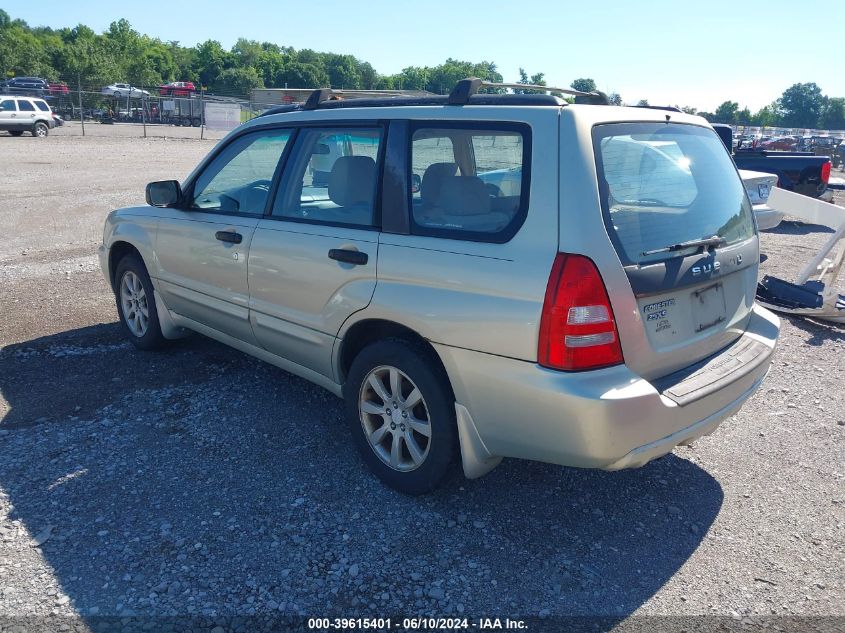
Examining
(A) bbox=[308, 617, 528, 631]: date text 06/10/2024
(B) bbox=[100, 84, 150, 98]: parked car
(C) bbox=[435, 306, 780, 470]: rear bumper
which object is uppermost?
(B) bbox=[100, 84, 150, 98]: parked car

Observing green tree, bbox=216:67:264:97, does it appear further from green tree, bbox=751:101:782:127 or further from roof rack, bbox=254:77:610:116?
roof rack, bbox=254:77:610:116

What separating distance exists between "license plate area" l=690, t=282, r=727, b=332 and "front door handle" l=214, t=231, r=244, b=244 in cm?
263

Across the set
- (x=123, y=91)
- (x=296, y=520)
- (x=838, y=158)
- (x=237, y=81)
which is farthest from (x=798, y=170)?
(x=237, y=81)

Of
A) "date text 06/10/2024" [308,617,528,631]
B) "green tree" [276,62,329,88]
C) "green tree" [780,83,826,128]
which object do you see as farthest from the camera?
"green tree" [780,83,826,128]

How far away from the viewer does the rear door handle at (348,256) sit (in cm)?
349

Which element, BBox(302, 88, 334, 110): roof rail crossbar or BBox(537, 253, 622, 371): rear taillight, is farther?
BBox(302, 88, 334, 110): roof rail crossbar

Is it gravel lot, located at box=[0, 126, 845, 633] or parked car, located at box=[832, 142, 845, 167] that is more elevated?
parked car, located at box=[832, 142, 845, 167]

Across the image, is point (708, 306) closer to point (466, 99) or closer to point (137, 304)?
point (466, 99)

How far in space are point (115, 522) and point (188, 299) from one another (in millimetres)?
1930

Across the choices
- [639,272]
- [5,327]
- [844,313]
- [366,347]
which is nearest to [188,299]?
[366,347]

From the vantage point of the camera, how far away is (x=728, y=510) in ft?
11.6

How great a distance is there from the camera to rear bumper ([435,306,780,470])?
2.78 metres

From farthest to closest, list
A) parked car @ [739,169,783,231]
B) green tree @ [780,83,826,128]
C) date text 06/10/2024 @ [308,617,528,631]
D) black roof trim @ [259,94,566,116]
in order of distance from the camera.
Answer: green tree @ [780,83,826,128], parked car @ [739,169,783,231], black roof trim @ [259,94,566,116], date text 06/10/2024 @ [308,617,528,631]

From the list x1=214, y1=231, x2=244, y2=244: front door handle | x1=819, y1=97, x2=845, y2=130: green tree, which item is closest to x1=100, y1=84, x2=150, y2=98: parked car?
x1=214, y1=231, x2=244, y2=244: front door handle
